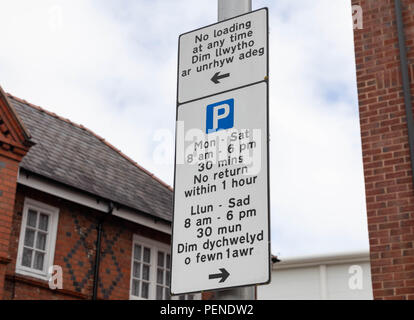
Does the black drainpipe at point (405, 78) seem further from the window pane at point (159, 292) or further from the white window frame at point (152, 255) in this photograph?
the window pane at point (159, 292)

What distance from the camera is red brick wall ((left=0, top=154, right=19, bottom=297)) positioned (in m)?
13.7

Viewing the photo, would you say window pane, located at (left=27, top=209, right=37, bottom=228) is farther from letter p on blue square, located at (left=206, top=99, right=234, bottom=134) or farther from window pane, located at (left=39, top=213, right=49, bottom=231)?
letter p on blue square, located at (left=206, top=99, right=234, bottom=134)

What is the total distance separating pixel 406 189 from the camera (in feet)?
25.9

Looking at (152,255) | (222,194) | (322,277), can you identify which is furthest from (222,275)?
(322,277)

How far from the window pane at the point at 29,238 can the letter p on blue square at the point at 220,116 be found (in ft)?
41.6

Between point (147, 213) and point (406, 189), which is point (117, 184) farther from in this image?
point (406, 189)

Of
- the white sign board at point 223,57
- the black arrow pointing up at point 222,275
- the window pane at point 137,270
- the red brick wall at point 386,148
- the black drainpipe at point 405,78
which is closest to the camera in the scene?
the black arrow pointing up at point 222,275

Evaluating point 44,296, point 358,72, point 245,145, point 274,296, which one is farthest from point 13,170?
point 274,296

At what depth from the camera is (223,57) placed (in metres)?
3.85

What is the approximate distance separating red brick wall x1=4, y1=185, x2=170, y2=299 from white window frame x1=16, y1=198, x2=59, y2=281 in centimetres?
11

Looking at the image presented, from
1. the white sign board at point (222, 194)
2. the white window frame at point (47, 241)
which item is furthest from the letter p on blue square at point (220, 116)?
the white window frame at point (47, 241)

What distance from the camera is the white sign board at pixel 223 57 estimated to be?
12.1 ft

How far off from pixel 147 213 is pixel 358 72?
10.4 metres

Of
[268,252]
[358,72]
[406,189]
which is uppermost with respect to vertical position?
[358,72]
